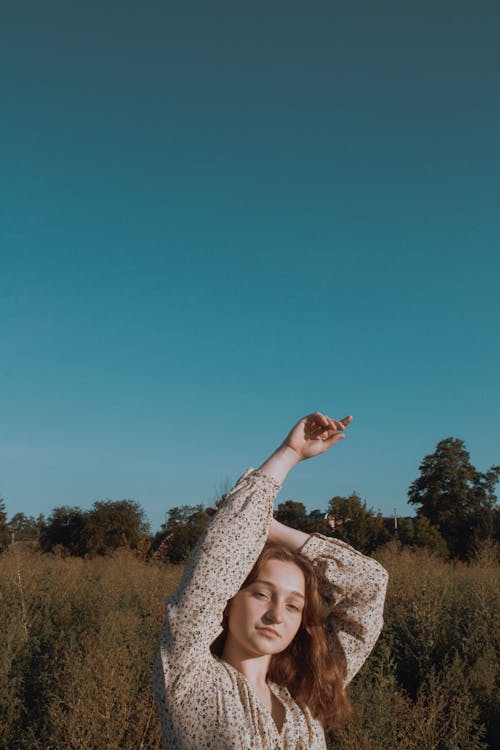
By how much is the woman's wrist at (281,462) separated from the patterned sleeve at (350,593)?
0.22 m

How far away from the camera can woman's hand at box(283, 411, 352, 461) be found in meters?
1.59

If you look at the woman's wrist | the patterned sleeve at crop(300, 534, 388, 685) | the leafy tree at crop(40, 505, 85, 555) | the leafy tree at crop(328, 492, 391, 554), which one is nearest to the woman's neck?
the patterned sleeve at crop(300, 534, 388, 685)

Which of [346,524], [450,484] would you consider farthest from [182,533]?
[450,484]

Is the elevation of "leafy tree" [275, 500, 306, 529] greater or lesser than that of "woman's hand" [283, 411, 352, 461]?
greater

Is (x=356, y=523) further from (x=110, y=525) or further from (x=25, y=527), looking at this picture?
(x=25, y=527)

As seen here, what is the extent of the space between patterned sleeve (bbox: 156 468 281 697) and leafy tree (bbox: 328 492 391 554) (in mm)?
13933

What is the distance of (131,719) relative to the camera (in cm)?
407

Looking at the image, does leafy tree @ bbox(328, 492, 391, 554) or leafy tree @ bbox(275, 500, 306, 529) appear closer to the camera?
leafy tree @ bbox(328, 492, 391, 554)

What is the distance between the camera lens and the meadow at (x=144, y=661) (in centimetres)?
410

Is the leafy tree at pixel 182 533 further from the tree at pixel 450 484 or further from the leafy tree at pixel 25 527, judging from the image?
the tree at pixel 450 484

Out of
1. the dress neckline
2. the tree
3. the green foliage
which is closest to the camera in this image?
the dress neckline

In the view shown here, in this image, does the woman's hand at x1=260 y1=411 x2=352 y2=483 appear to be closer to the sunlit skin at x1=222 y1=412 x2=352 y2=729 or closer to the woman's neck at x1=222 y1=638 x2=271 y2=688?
the sunlit skin at x1=222 y1=412 x2=352 y2=729

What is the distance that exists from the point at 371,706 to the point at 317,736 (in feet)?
11.9

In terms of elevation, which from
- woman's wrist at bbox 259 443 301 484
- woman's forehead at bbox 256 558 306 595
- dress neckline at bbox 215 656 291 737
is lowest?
dress neckline at bbox 215 656 291 737
